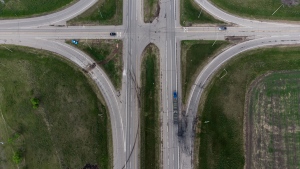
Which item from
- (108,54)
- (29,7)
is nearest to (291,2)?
(108,54)

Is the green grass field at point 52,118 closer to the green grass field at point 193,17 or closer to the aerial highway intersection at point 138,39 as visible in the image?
the aerial highway intersection at point 138,39

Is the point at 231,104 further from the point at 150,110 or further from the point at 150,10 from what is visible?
the point at 150,10

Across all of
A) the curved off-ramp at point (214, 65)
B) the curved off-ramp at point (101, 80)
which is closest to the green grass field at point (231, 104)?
the curved off-ramp at point (214, 65)

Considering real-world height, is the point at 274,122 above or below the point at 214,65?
below

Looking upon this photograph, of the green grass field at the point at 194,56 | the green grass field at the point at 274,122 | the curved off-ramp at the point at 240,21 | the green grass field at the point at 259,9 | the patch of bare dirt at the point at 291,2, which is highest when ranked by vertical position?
the patch of bare dirt at the point at 291,2

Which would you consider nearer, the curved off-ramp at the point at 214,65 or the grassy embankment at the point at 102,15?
the curved off-ramp at the point at 214,65

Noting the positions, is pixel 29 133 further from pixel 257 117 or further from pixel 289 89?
pixel 289 89
